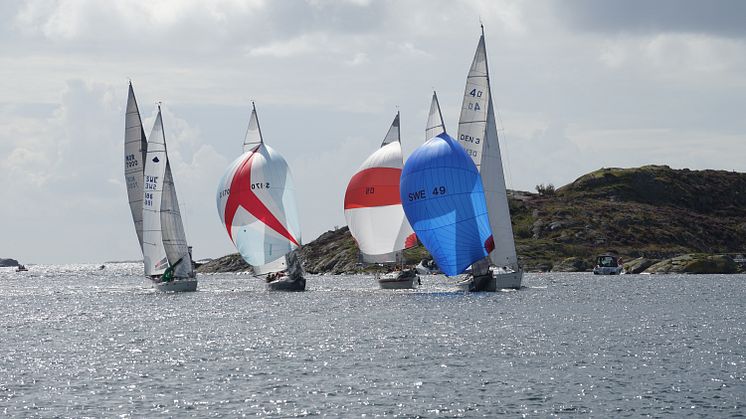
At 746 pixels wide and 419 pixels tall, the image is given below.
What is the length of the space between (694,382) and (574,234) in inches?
5394

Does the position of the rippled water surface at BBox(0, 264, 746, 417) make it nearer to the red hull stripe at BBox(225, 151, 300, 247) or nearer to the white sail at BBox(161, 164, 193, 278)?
the red hull stripe at BBox(225, 151, 300, 247)

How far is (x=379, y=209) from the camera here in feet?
307

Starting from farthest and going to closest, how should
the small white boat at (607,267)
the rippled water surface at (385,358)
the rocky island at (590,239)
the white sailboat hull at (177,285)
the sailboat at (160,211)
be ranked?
the rocky island at (590,239) < the small white boat at (607,267) < the white sailboat hull at (177,285) < the sailboat at (160,211) < the rippled water surface at (385,358)

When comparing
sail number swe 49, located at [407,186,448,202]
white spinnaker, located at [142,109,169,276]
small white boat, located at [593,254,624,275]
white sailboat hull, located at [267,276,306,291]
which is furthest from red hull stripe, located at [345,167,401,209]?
small white boat, located at [593,254,624,275]

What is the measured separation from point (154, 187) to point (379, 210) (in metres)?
18.9

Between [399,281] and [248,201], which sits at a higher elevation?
[248,201]

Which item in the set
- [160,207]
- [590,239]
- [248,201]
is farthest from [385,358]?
[590,239]

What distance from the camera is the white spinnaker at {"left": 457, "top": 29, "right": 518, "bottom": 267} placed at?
87.2 meters

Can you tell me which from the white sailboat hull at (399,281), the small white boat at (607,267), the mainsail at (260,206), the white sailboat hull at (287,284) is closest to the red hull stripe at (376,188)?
the mainsail at (260,206)

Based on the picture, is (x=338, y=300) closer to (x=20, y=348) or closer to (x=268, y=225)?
(x=268, y=225)

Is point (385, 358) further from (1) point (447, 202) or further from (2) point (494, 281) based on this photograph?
(2) point (494, 281)

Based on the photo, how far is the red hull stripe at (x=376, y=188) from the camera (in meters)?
93.4

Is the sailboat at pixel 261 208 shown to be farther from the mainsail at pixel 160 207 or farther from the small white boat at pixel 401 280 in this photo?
the small white boat at pixel 401 280

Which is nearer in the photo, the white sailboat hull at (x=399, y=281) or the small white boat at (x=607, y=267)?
the white sailboat hull at (x=399, y=281)
